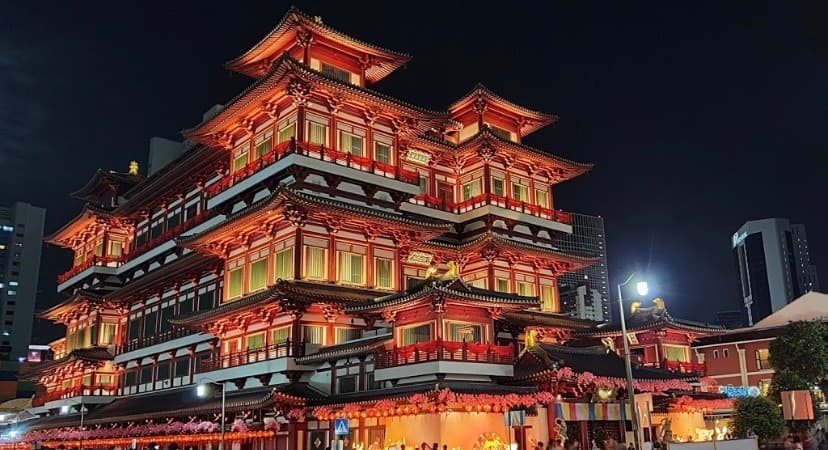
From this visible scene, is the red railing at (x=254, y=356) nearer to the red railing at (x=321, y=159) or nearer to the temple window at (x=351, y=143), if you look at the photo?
the red railing at (x=321, y=159)

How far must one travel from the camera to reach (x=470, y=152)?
167 ft

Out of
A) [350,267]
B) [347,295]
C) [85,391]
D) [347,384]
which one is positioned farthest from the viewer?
[85,391]

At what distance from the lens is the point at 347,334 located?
39.6 metres

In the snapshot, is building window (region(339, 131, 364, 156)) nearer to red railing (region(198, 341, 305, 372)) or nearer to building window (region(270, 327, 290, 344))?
building window (region(270, 327, 290, 344))

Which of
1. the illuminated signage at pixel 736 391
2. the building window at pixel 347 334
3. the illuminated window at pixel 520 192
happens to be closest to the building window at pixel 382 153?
the illuminated window at pixel 520 192

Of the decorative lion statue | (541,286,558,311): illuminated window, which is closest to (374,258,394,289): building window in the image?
(541,286,558,311): illuminated window

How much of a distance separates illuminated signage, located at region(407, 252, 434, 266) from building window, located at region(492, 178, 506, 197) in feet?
24.7

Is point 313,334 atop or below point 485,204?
below

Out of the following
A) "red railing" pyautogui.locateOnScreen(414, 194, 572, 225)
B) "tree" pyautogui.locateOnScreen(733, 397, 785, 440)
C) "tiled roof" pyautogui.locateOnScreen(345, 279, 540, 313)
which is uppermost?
"red railing" pyautogui.locateOnScreen(414, 194, 572, 225)

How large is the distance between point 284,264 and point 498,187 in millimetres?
17586

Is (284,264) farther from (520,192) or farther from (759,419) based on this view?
(759,419)

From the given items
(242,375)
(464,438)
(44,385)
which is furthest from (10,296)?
(464,438)

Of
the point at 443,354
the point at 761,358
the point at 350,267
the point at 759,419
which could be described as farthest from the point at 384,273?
the point at 761,358

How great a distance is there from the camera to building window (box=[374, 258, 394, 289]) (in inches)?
1672
